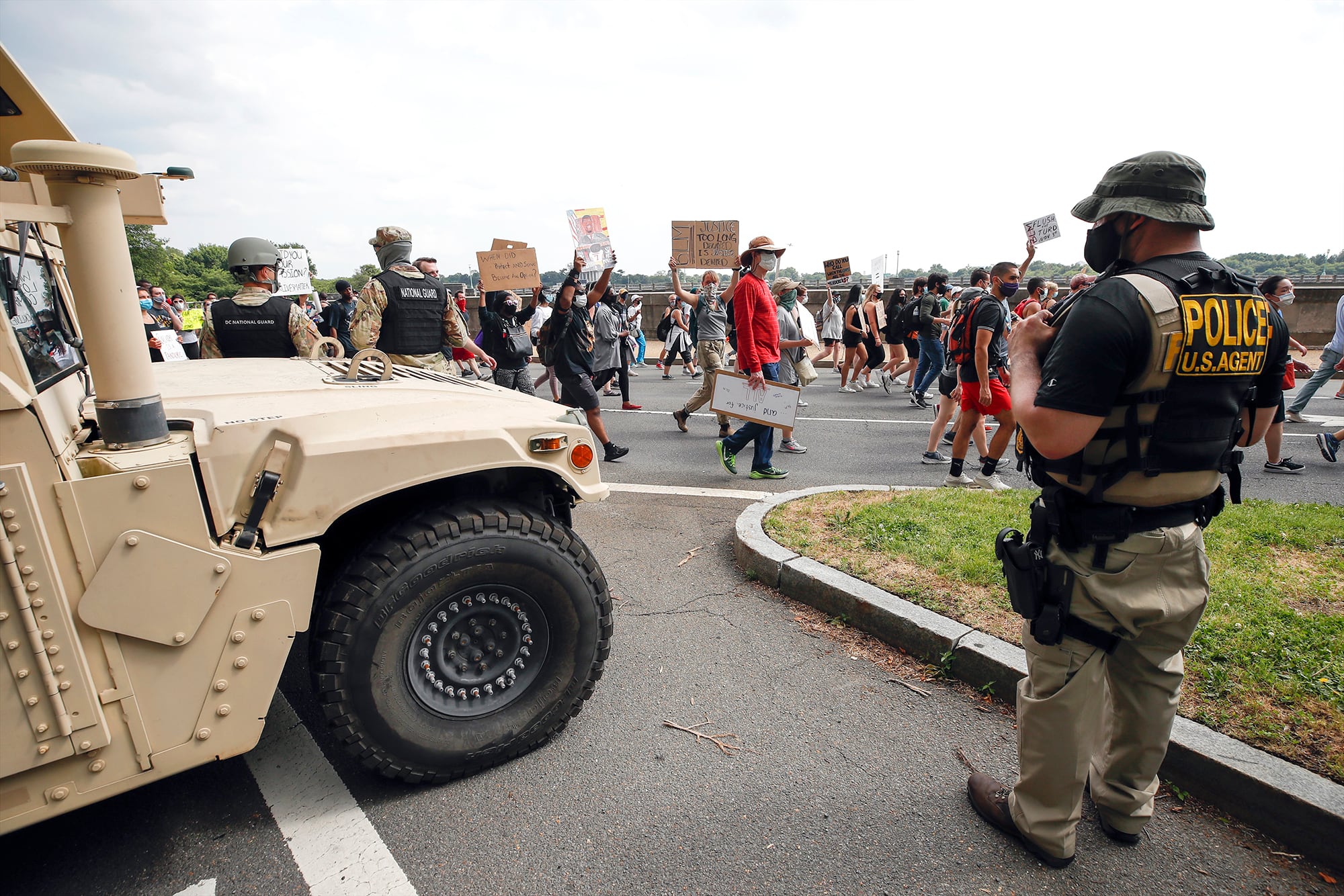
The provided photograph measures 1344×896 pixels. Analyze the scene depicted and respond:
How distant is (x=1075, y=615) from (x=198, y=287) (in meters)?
99.1

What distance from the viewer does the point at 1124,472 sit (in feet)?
6.38

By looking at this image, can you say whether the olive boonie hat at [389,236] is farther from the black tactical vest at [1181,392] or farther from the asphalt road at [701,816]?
the black tactical vest at [1181,392]

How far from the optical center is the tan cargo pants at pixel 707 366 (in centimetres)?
847

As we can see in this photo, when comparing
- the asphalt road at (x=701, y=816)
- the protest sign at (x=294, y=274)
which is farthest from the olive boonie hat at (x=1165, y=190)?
the protest sign at (x=294, y=274)

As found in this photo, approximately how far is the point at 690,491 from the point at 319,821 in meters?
4.15

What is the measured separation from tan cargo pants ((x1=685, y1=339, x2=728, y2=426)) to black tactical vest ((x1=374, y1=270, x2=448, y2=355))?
12.2 ft

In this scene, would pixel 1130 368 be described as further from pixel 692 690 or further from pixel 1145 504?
pixel 692 690

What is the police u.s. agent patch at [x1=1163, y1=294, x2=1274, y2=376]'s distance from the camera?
6.00ft

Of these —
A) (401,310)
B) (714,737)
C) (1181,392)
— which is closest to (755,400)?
(401,310)

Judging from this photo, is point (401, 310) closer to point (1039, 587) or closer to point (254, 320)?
point (254, 320)

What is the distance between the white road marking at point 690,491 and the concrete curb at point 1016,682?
1.10 m

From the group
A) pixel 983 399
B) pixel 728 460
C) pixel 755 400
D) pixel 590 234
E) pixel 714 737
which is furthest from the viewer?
pixel 590 234

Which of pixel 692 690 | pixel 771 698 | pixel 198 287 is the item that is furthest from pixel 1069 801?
pixel 198 287

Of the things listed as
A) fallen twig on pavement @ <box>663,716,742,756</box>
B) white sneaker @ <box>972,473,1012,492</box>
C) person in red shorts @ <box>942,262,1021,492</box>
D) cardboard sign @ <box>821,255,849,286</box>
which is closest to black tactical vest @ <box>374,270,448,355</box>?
fallen twig on pavement @ <box>663,716,742,756</box>
